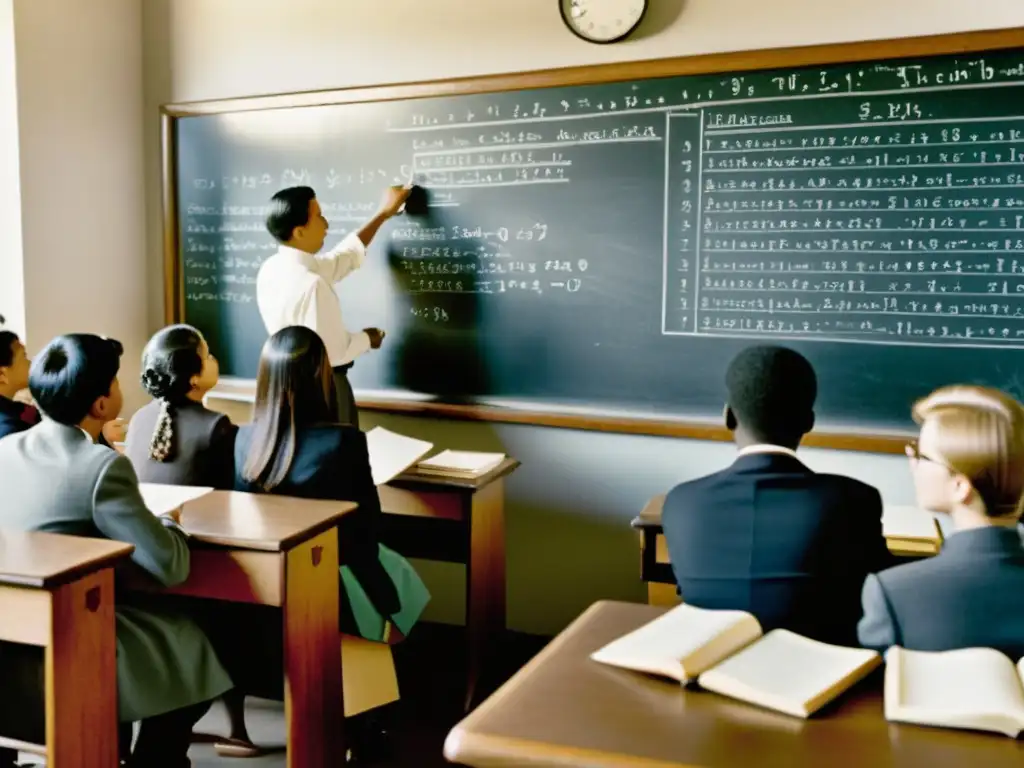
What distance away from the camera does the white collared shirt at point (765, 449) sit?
164cm

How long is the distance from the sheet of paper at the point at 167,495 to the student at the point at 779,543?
119 cm

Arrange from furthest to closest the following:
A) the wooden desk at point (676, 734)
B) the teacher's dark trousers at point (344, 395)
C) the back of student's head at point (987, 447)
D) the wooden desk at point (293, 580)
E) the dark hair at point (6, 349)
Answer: the teacher's dark trousers at point (344, 395), the dark hair at point (6, 349), the wooden desk at point (293, 580), the back of student's head at point (987, 447), the wooden desk at point (676, 734)

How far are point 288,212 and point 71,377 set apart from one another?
57.0 inches

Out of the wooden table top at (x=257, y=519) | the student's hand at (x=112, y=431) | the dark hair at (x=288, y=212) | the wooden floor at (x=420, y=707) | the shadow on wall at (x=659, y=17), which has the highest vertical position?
the shadow on wall at (x=659, y=17)

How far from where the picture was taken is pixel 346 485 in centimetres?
248

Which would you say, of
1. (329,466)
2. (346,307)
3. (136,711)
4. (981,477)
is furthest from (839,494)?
(346,307)

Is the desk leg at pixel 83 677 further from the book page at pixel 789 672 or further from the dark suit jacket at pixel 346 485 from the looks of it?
the book page at pixel 789 672

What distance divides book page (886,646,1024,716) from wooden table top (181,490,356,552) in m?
1.29

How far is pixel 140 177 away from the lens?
415 cm

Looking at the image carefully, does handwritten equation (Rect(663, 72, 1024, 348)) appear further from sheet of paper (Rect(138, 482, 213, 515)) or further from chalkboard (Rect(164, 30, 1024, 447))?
sheet of paper (Rect(138, 482, 213, 515))

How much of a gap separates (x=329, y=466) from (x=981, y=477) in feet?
5.05

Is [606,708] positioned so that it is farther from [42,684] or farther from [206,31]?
[206,31]

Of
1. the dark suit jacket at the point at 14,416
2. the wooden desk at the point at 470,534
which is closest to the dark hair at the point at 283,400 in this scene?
the wooden desk at the point at 470,534

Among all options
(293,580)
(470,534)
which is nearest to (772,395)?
(293,580)
